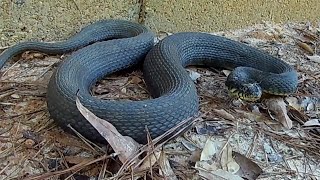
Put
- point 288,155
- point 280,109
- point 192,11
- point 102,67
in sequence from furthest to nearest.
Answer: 1. point 192,11
2. point 102,67
3. point 280,109
4. point 288,155

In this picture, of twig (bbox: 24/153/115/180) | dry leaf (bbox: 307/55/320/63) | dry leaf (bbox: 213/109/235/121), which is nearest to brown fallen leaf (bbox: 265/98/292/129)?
dry leaf (bbox: 213/109/235/121)

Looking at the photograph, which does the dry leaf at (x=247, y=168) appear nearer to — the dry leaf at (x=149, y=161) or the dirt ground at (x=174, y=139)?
A: the dirt ground at (x=174, y=139)

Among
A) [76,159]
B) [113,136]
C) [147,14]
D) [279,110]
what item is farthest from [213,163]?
[147,14]

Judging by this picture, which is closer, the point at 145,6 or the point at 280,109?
the point at 280,109

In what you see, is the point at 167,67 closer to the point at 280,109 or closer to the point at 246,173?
the point at 280,109

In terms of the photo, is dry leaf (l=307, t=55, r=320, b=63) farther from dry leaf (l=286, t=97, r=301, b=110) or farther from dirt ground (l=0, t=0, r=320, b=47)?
dry leaf (l=286, t=97, r=301, b=110)

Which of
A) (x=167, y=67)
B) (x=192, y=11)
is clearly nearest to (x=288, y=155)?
(x=167, y=67)

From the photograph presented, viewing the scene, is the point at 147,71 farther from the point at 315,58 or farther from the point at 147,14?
the point at 315,58
